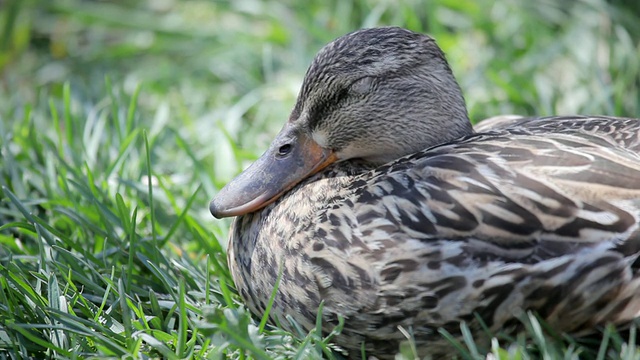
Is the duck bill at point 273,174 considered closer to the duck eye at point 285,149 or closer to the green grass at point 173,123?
the duck eye at point 285,149

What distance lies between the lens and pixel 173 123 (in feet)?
14.5

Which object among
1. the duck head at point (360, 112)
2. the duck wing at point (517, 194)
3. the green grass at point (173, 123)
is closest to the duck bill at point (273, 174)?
the duck head at point (360, 112)

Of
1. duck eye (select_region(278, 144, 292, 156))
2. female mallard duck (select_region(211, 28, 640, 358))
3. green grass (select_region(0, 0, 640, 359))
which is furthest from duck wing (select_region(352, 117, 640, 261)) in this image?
duck eye (select_region(278, 144, 292, 156))

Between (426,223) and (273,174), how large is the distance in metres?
0.69

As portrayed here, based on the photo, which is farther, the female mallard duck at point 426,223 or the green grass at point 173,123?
the green grass at point 173,123

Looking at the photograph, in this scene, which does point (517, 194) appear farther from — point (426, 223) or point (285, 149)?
point (285, 149)

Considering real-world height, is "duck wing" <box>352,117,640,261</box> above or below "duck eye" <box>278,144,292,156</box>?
below

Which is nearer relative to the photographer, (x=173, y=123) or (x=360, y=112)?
(x=360, y=112)

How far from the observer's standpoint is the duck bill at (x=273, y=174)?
9.34ft

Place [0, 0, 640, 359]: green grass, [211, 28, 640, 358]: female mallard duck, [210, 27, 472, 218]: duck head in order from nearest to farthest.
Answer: [211, 28, 640, 358]: female mallard duck < [0, 0, 640, 359]: green grass < [210, 27, 472, 218]: duck head

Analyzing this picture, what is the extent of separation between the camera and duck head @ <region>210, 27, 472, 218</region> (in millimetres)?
2844

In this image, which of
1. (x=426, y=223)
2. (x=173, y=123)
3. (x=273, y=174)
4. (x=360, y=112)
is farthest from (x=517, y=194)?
(x=173, y=123)

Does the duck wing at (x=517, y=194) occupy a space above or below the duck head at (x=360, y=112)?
below

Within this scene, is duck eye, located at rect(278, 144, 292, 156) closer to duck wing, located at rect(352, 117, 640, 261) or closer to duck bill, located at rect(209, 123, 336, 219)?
duck bill, located at rect(209, 123, 336, 219)
